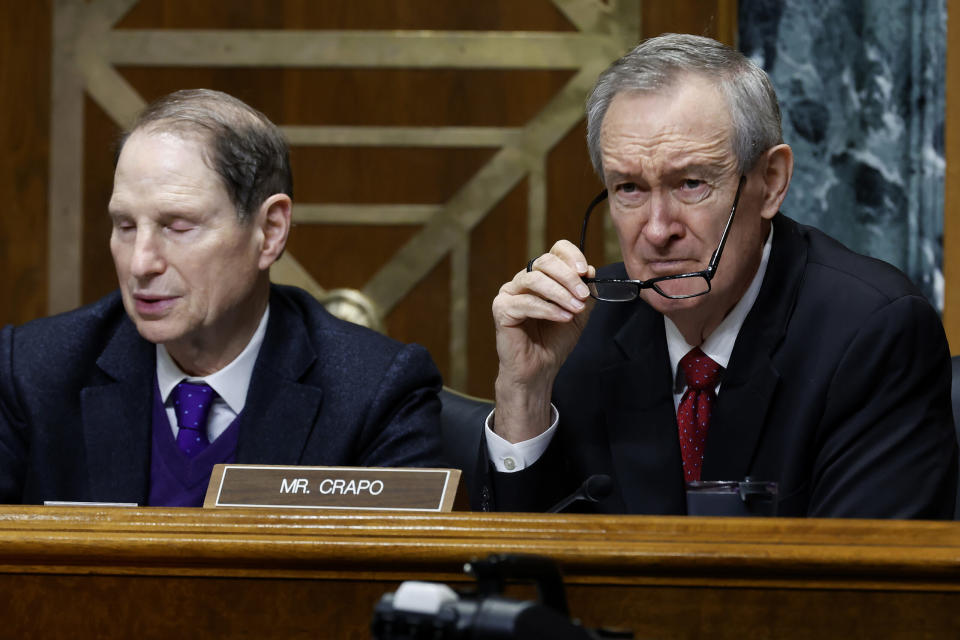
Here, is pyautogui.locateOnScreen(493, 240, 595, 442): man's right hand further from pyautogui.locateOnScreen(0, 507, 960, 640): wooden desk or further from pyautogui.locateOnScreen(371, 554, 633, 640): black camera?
pyautogui.locateOnScreen(371, 554, 633, 640): black camera

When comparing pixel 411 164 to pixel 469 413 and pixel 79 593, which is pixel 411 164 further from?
pixel 79 593

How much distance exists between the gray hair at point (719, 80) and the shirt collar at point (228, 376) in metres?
0.68

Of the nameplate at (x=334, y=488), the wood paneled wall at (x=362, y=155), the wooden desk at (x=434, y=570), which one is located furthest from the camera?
the wood paneled wall at (x=362, y=155)

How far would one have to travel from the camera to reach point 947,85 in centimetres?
→ 327

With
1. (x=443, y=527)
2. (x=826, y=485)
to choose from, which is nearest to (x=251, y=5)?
(x=826, y=485)

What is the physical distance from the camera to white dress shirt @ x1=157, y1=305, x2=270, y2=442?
2.03 m

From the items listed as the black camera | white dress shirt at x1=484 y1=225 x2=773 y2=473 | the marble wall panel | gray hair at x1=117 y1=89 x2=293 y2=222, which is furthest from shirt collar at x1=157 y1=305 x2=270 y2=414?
the marble wall panel

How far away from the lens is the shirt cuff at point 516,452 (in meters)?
1.79

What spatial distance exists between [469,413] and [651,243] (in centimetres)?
57

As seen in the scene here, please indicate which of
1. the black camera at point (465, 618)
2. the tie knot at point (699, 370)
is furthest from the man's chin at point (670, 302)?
the black camera at point (465, 618)

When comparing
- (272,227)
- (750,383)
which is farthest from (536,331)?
(272,227)

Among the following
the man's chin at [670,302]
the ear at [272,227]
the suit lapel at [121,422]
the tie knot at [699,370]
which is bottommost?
the suit lapel at [121,422]

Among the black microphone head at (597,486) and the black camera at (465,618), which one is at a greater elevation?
the black camera at (465,618)

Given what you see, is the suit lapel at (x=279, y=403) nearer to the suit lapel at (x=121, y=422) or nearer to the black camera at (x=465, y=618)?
the suit lapel at (x=121, y=422)
